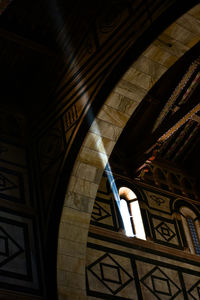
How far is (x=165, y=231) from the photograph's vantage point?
468 inches

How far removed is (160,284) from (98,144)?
333 cm

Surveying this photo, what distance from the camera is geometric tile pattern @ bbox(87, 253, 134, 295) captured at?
33.0 ft

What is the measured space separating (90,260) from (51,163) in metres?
1.94

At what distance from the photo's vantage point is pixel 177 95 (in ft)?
38.8

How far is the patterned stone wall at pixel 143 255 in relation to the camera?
10.2 meters

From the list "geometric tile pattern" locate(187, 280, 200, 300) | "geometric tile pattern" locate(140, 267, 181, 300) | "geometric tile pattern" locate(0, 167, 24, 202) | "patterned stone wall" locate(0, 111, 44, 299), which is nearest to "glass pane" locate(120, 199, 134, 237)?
Answer: "geometric tile pattern" locate(140, 267, 181, 300)

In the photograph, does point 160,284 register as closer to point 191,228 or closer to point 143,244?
point 143,244

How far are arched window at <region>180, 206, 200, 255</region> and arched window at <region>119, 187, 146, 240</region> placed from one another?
1.24 m

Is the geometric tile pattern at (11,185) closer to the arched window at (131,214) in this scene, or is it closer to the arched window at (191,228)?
the arched window at (131,214)

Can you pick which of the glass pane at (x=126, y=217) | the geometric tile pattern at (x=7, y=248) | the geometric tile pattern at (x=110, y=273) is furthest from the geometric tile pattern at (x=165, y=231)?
the geometric tile pattern at (x=7, y=248)

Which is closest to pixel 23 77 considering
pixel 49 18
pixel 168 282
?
pixel 49 18

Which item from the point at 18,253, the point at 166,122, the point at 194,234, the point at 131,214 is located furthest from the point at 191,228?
the point at 18,253

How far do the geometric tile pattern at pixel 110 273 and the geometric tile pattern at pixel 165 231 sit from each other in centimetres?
159

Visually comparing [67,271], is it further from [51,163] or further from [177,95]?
[177,95]
